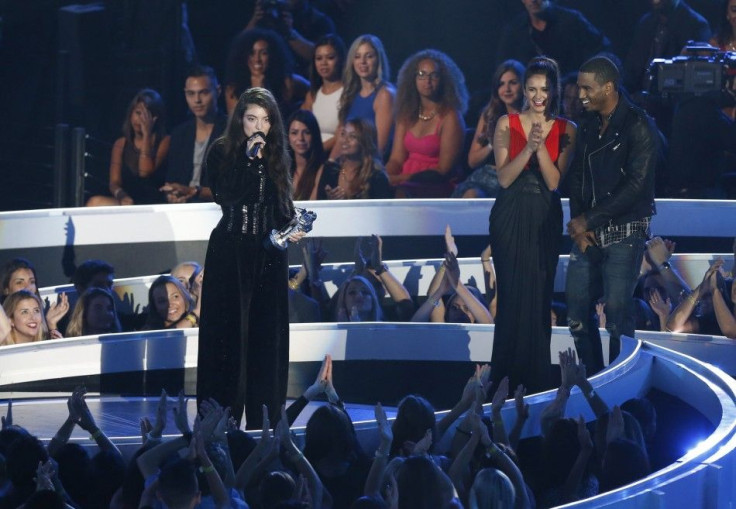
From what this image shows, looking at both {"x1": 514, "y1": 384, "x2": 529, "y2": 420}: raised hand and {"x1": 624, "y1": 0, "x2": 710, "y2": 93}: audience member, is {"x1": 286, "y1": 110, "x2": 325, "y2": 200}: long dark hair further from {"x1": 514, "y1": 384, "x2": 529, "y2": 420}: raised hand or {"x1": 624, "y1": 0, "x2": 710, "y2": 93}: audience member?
{"x1": 514, "y1": 384, "x2": 529, "y2": 420}: raised hand

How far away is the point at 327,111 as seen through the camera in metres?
10.3

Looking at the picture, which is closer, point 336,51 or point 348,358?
point 348,358

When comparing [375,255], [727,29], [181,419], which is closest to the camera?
[181,419]

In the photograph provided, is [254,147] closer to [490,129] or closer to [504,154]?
[504,154]

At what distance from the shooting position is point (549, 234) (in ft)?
20.8

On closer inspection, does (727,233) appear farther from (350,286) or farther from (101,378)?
(101,378)

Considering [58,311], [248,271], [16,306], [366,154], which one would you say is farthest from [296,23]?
[248,271]

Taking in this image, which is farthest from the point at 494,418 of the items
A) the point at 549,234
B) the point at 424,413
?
the point at 549,234

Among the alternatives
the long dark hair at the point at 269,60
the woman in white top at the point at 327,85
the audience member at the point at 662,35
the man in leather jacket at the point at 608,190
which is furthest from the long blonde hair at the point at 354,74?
the man in leather jacket at the point at 608,190

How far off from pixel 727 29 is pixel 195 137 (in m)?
3.45

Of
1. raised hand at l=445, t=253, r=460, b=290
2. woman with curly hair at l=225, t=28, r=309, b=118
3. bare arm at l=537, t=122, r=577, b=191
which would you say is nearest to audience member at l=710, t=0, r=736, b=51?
woman with curly hair at l=225, t=28, r=309, b=118

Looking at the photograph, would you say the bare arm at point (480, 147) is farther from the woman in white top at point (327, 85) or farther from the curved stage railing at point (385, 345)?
the woman in white top at point (327, 85)

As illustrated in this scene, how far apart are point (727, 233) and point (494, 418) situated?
4.10 m

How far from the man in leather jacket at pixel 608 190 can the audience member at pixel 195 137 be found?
4019mm
